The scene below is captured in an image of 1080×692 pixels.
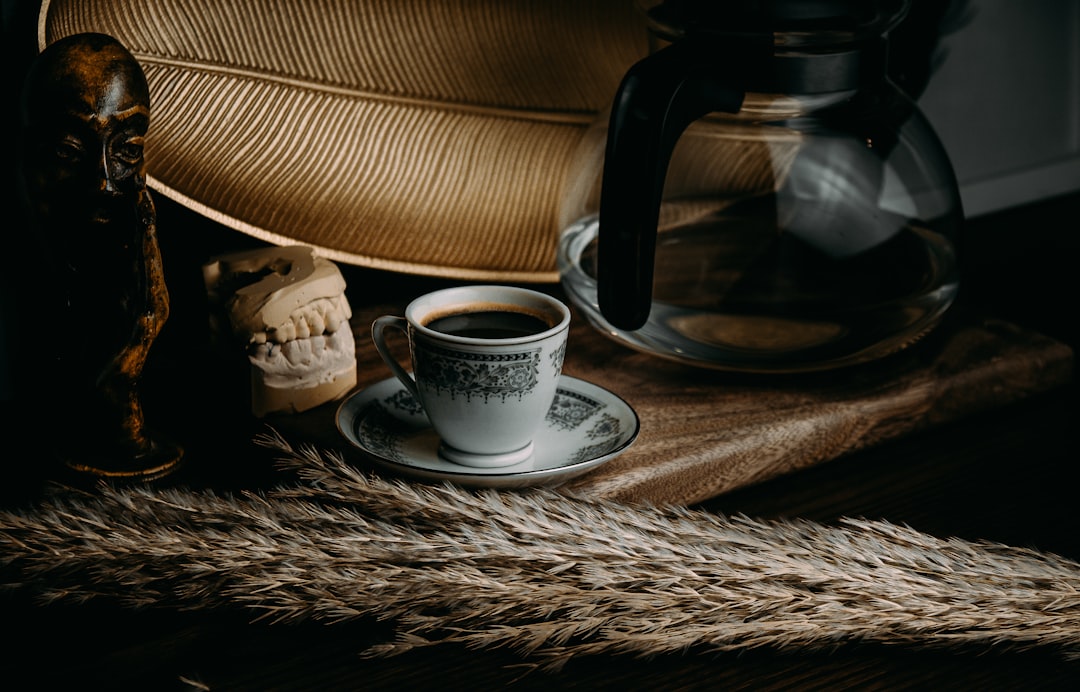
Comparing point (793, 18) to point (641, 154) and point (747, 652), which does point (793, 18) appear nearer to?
point (641, 154)

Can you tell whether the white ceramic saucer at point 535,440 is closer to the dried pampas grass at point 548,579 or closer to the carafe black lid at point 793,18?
the dried pampas grass at point 548,579

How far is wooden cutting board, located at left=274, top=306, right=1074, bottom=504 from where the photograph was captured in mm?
764

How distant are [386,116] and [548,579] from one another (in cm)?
59

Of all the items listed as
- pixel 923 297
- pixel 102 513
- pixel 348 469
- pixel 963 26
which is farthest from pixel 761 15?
pixel 963 26

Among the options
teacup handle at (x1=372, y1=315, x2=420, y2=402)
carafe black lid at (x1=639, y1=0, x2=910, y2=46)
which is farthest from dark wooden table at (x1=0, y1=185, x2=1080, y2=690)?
carafe black lid at (x1=639, y1=0, x2=910, y2=46)

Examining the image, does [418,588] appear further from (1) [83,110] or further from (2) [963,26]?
(2) [963,26]

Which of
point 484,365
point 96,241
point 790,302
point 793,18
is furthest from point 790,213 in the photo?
point 96,241

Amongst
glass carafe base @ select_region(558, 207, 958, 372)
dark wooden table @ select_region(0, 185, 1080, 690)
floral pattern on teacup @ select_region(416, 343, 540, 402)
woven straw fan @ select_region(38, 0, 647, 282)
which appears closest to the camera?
dark wooden table @ select_region(0, 185, 1080, 690)

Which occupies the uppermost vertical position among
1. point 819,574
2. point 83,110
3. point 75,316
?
point 83,110

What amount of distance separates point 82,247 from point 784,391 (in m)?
0.50

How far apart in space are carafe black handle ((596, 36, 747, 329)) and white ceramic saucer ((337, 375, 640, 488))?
74 millimetres

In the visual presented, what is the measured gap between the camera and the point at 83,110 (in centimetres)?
62

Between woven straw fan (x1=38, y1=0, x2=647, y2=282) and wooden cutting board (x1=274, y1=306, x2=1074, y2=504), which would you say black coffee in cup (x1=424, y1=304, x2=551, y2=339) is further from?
woven straw fan (x1=38, y1=0, x2=647, y2=282)

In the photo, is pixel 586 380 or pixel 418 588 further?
pixel 586 380
